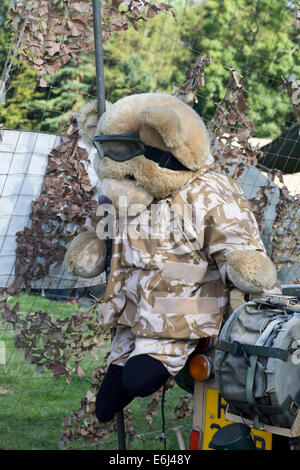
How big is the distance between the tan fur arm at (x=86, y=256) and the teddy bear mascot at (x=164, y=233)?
140 millimetres

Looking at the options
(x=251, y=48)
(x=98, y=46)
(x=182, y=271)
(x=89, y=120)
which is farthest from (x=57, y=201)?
(x=251, y=48)

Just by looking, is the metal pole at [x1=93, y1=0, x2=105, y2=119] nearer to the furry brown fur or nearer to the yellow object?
the furry brown fur

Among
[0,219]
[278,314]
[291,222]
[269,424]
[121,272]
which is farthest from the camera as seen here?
[291,222]

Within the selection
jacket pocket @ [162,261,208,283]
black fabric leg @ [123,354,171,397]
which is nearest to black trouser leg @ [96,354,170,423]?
black fabric leg @ [123,354,171,397]

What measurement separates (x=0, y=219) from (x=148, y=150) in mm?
1203

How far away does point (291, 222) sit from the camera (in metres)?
4.06

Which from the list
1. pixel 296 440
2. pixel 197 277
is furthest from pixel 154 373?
pixel 296 440

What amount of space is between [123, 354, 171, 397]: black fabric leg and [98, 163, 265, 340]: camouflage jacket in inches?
4.0

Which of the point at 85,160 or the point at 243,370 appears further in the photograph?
the point at 85,160

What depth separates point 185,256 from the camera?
7.81ft

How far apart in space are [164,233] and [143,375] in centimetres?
56

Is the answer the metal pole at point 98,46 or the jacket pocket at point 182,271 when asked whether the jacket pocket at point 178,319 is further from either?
the metal pole at point 98,46

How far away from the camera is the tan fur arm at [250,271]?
217 cm

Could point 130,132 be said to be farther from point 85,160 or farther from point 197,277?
point 85,160
